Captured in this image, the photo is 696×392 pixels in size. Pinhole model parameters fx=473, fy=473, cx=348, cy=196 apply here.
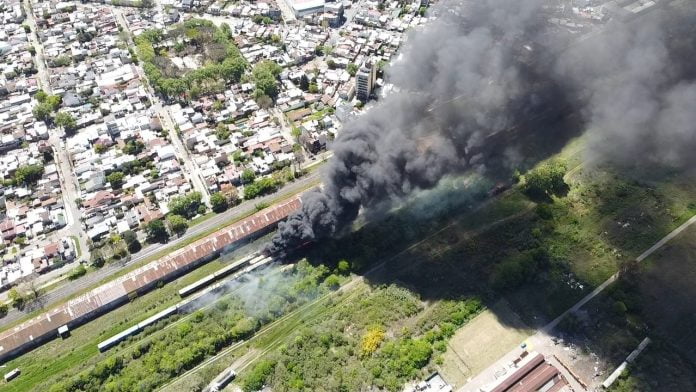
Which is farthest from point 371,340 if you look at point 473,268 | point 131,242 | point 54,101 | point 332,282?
point 54,101

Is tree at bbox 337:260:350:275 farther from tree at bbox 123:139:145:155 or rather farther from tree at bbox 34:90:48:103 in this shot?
tree at bbox 34:90:48:103

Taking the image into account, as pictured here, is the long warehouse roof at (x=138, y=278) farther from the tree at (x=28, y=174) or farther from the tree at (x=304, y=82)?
the tree at (x=304, y=82)

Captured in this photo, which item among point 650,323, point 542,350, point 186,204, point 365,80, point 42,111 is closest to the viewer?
point 542,350

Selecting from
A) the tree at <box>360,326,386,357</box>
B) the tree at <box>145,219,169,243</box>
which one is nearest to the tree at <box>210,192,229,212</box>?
the tree at <box>145,219,169,243</box>

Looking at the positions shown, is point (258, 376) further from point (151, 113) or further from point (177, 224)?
point (151, 113)

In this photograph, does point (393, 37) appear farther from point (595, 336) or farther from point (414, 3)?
point (595, 336)

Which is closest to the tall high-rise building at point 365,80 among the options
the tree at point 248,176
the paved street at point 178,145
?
the tree at point 248,176
